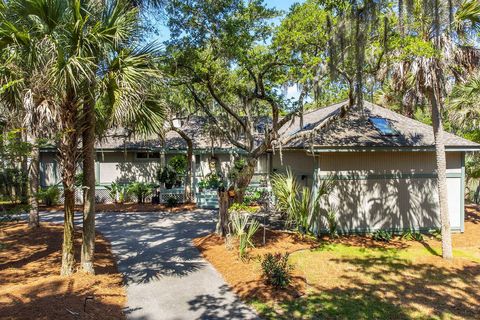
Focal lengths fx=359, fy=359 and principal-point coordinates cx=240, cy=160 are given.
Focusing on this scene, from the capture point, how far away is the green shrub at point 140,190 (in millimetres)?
18516

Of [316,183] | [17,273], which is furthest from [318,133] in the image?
[17,273]

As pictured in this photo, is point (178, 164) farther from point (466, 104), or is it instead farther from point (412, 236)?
point (466, 104)

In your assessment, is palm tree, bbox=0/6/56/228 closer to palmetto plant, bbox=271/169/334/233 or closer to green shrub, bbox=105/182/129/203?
palmetto plant, bbox=271/169/334/233

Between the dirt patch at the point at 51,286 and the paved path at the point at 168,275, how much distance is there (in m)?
0.33

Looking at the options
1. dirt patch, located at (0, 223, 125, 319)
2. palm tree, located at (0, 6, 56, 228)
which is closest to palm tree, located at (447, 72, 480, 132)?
dirt patch, located at (0, 223, 125, 319)

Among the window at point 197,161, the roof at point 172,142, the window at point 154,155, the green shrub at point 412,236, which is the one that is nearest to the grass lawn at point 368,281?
the green shrub at point 412,236

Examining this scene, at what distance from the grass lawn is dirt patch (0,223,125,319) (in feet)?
7.74

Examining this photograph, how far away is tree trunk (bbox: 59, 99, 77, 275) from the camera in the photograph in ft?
21.6

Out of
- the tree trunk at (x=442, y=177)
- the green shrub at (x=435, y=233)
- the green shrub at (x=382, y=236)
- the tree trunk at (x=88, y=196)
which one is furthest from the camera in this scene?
the green shrub at (x=435, y=233)

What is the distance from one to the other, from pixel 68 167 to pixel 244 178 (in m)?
5.17

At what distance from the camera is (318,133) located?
459 inches

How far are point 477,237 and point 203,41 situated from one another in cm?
1054

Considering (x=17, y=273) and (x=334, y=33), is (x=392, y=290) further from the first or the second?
(x=17, y=273)

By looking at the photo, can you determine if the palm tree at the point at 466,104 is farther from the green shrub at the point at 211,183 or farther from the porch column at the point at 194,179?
the porch column at the point at 194,179
